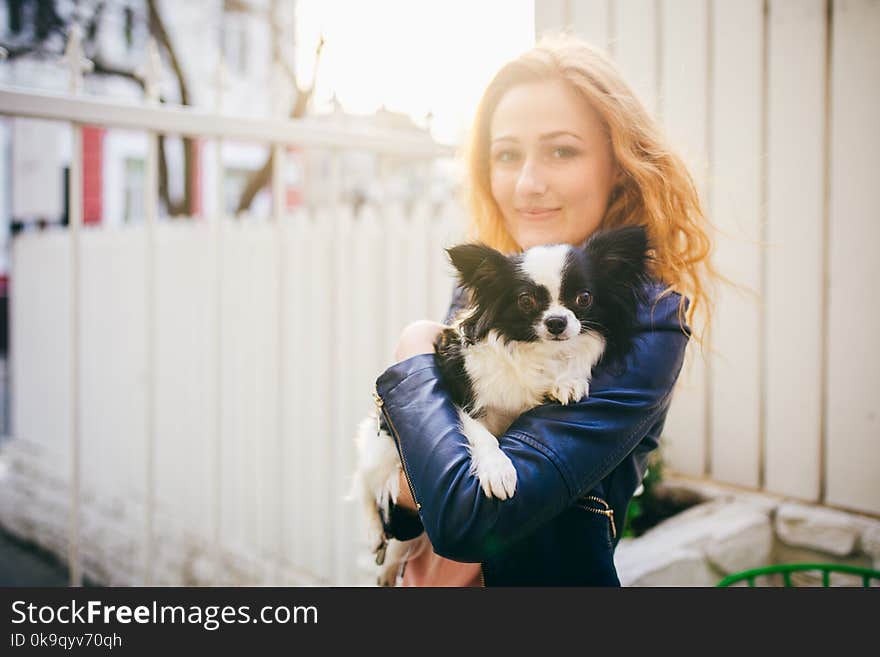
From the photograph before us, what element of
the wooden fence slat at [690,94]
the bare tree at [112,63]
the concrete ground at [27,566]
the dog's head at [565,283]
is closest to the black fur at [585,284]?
the dog's head at [565,283]

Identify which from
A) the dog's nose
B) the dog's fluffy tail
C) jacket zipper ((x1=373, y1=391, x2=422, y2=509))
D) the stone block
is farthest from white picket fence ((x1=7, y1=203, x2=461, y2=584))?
the stone block

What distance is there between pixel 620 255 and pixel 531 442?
0.41 m

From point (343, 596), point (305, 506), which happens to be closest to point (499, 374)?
point (343, 596)

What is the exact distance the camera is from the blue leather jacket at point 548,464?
3.58 feet

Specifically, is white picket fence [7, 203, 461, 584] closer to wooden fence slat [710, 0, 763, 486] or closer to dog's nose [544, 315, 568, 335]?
wooden fence slat [710, 0, 763, 486]

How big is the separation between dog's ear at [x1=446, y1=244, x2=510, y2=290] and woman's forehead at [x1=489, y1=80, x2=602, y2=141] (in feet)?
1.19

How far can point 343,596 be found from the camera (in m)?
1.36

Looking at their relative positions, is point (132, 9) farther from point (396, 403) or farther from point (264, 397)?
point (396, 403)

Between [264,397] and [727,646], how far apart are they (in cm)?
252

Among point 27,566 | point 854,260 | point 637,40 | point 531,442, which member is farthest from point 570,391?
point 27,566

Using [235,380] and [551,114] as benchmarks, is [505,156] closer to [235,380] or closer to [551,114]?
[551,114]

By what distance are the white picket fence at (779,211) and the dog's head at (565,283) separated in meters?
1.11

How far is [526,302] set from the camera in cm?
121

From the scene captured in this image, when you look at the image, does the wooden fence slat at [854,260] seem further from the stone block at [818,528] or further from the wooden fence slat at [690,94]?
the wooden fence slat at [690,94]
